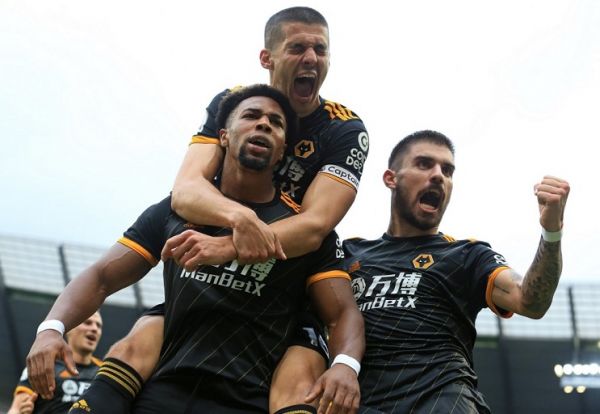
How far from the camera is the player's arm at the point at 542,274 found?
4445 millimetres

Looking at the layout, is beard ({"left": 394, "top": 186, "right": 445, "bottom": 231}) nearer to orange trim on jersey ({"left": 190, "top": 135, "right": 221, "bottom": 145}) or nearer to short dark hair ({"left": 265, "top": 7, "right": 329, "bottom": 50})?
short dark hair ({"left": 265, "top": 7, "right": 329, "bottom": 50})

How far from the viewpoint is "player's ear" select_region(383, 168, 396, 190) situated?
19.7 ft

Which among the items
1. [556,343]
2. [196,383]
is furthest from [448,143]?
[556,343]

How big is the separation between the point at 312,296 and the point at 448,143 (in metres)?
1.92

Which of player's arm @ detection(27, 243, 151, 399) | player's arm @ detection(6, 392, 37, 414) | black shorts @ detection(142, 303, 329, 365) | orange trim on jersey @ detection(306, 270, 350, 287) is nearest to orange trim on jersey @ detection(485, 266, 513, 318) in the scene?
orange trim on jersey @ detection(306, 270, 350, 287)

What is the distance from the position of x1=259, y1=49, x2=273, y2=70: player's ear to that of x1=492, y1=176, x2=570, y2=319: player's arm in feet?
6.54

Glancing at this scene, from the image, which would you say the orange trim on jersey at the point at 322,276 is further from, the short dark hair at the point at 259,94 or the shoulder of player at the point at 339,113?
the shoulder of player at the point at 339,113

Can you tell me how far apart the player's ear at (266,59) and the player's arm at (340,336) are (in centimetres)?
162

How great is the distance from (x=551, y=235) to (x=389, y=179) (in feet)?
5.41

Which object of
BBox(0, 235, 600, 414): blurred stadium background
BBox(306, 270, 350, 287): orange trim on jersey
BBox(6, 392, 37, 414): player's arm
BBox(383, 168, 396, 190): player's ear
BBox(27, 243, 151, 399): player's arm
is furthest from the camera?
BBox(0, 235, 600, 414): blurred stadium background

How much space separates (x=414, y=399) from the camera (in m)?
4.87

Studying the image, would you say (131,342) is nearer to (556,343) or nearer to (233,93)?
(233,93)

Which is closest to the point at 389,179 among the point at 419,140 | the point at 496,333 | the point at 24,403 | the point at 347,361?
the point at 419,140

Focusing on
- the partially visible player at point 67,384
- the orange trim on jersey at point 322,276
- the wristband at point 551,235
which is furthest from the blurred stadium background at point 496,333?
the wristband at point 551,235
